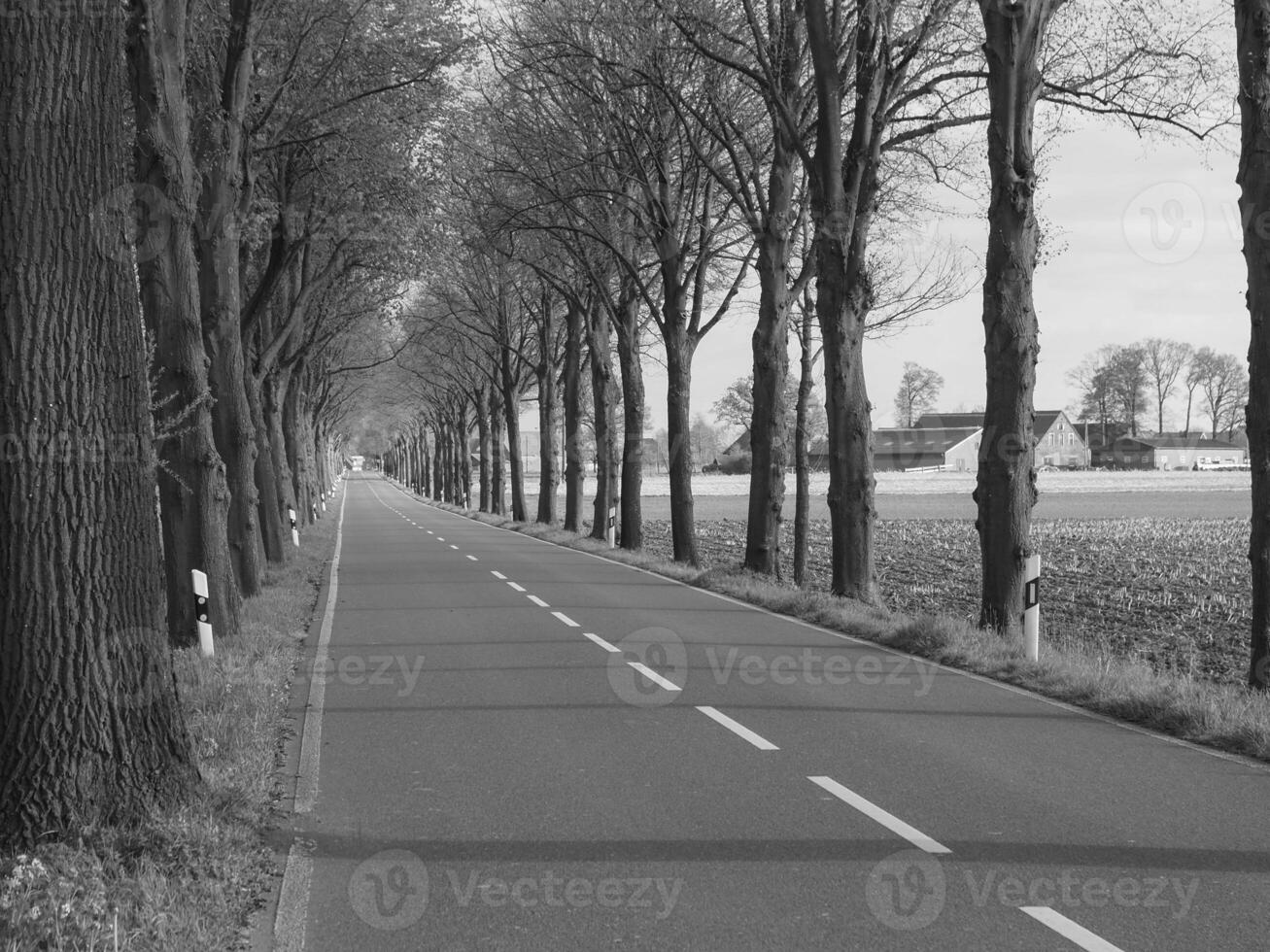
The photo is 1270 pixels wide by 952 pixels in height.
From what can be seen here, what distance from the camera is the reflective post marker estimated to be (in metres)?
12.1

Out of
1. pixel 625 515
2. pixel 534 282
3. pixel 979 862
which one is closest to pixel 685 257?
pixel 625 515

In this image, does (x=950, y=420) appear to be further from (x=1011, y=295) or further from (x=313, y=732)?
(x=313, y=732)

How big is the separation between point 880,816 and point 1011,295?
27.2 feet

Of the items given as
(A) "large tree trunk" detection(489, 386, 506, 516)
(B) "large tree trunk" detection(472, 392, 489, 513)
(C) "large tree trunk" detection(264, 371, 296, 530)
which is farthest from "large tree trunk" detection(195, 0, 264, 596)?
(B) "large tree trunk" detection(472, 392, 489, 513)

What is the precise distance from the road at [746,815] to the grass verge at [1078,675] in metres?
0.33

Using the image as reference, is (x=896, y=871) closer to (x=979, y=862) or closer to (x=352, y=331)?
(x=979, y=862)

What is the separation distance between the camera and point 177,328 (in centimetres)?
1291

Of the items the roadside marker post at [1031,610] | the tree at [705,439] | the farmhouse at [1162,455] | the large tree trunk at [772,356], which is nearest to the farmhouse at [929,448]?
the farmhouse at [1162,455]

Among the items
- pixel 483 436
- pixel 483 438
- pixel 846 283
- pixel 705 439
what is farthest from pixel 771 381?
pixel 705 439

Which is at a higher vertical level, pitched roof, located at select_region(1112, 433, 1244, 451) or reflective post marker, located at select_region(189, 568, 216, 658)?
pitched roof, located at select_region(1112, 433, 1244, 451)

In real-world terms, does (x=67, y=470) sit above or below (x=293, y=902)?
above

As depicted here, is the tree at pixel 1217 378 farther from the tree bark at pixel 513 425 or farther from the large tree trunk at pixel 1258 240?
the large tree trunk at pixel 1258 240

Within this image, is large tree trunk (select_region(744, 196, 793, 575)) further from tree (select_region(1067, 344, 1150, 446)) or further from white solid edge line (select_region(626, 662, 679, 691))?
tree (select_region(1067, 344, 1150, 446))

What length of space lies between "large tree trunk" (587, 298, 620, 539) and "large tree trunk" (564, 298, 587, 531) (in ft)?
4.27
